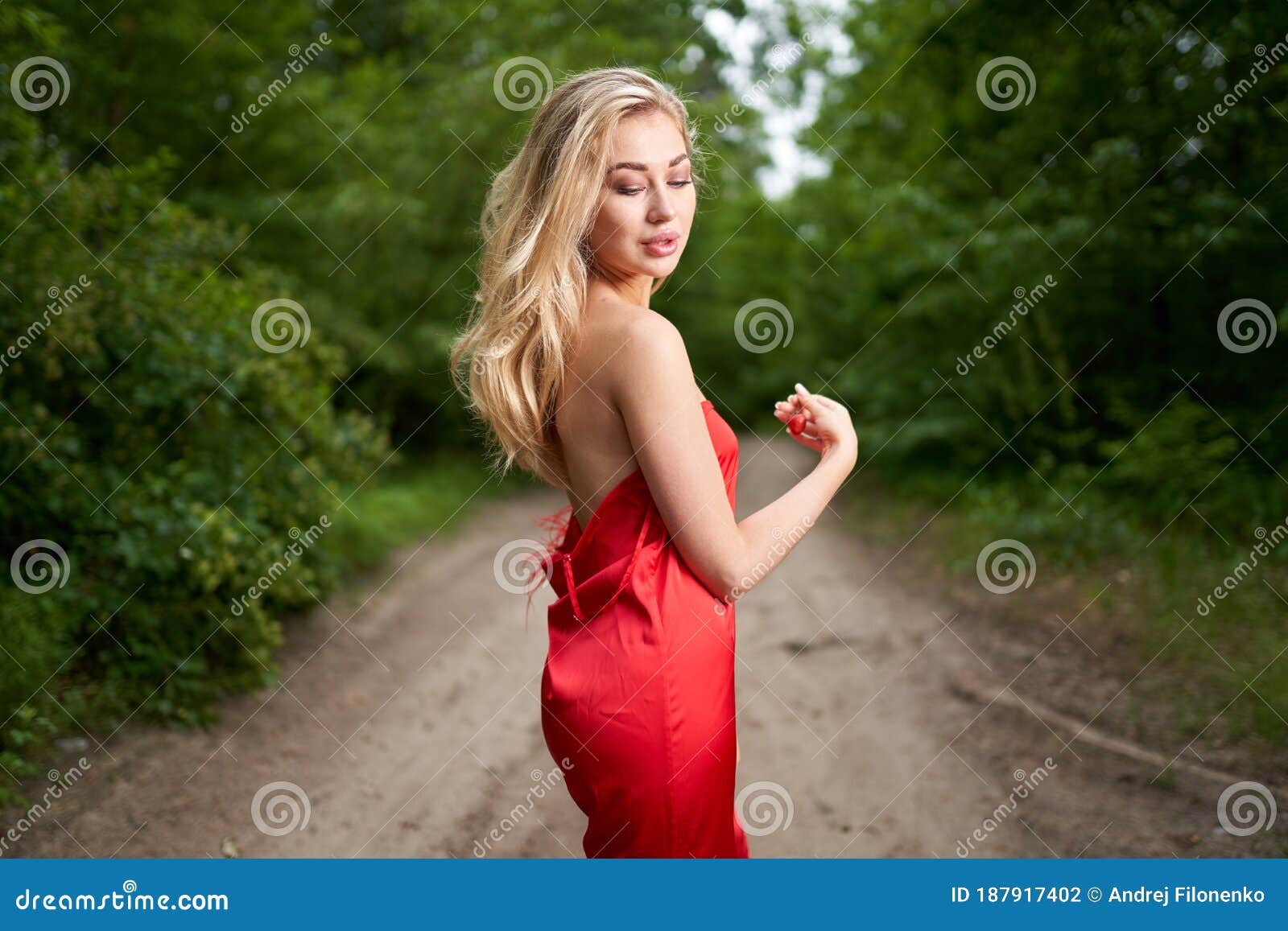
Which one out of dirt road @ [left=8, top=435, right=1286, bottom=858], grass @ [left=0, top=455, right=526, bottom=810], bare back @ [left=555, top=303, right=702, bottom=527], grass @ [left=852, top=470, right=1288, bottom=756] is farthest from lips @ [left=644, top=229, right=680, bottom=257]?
grass @ [left=852, top=470, right=1288, bottom=756]

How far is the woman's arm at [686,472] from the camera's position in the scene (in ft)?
4.57

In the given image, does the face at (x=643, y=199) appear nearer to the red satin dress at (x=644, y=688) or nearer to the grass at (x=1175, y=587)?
the red satin dress at (x=644, y=688)

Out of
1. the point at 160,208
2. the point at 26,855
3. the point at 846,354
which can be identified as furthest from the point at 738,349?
the point at 26,855

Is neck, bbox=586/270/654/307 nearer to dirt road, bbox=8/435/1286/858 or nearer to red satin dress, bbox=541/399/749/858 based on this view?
red satin dress, bbox=541/399/749/858

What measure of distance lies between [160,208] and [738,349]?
24.3 m

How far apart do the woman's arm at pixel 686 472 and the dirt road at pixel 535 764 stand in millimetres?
2436

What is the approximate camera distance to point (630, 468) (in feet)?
4.95

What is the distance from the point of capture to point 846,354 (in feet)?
53.3

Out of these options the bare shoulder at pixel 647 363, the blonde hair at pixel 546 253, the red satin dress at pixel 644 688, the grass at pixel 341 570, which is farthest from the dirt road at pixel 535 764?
the bare shoulder at pixel 647 363

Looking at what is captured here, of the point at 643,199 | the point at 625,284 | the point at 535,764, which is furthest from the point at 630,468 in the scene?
the point at 535,764

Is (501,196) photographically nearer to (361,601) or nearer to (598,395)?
(598,395)

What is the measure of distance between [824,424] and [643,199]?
0.49 metres

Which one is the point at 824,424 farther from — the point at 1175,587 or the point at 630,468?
the point at 1175,587

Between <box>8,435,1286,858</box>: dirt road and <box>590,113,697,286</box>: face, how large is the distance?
2.69 meters
